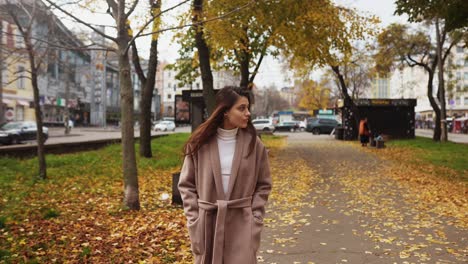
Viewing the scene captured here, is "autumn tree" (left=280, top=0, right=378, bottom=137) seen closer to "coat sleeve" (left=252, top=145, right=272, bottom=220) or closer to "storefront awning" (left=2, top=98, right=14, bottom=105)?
"coat sleeve" (left=252, top=145, right=272, bottom=220)

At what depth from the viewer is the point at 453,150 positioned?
20.8 m

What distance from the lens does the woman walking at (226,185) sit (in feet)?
9.11

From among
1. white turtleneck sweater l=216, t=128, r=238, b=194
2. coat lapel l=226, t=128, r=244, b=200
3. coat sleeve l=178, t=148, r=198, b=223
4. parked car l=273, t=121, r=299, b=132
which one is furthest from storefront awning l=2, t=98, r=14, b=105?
coat lapel l=226, t=128, r=244, b=200

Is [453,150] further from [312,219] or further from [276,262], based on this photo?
[276,262]

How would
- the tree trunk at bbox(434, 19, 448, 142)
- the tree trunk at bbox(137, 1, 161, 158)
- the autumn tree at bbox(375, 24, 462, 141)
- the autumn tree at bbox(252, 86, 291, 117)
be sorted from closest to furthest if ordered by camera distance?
the tree trunk at bbox(137, 1, 161, 158)
the tree trunk at bbox(434, 19, 448, 142)
the autumn tree at bbox(375, 24, 462, 141)
the autumn tree at bbox(252, 86, 291, 117)

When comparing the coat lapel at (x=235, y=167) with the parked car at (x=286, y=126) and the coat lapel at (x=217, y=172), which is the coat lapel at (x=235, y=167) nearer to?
the coat lapel at (x=217, y=172)

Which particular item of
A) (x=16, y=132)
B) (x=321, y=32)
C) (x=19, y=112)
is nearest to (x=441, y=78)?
(x=321, y=32)

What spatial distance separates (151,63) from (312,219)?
12046 mm

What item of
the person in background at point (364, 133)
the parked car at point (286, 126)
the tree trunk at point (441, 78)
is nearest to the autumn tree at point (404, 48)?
the tree trunk at point (441, 78)

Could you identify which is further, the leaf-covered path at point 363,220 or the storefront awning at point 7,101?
the storefront awning at point 7,101

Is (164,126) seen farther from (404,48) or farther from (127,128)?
(127,128)

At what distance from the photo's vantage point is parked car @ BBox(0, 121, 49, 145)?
1006 inches

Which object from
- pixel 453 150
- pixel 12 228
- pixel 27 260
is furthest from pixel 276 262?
pixel 453 150

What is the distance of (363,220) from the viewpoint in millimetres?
7016
